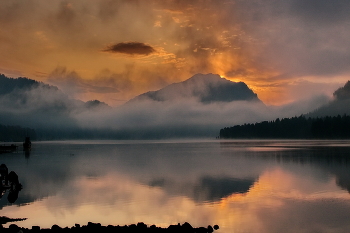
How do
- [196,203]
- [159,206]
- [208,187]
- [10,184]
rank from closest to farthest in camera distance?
1. [159,206]
2. [196,203]
3. [208,187]
4. [10,184]

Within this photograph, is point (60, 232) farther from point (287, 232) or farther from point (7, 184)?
point (7, 184)

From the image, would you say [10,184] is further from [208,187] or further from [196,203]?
[196,203]

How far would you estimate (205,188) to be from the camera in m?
41.0

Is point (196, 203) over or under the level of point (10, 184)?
under

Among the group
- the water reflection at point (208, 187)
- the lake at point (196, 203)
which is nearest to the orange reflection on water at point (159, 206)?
the lake at point (196, 203)

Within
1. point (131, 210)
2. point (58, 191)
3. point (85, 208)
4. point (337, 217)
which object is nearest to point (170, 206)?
point (131, 210)

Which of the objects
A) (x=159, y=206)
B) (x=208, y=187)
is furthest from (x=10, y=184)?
(x=208, y=187)

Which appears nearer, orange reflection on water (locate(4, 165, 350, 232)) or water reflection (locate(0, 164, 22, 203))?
orange reflection on water (locate(4, 165, 350, 232))

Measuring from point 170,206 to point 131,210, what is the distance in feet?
11.3

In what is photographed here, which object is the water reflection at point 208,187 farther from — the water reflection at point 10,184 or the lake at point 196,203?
the water reflection at point 10,184

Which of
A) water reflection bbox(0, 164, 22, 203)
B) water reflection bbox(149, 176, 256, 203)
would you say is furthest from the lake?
water reflection bbox(0, 164, 22, 203)

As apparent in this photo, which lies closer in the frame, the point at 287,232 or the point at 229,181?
the point at 287,232

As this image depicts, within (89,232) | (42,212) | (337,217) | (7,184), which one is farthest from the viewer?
(7,184)

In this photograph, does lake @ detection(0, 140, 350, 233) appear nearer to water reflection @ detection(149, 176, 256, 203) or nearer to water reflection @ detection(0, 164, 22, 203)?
water reflection @ detection(149, 176, 256, 203)
